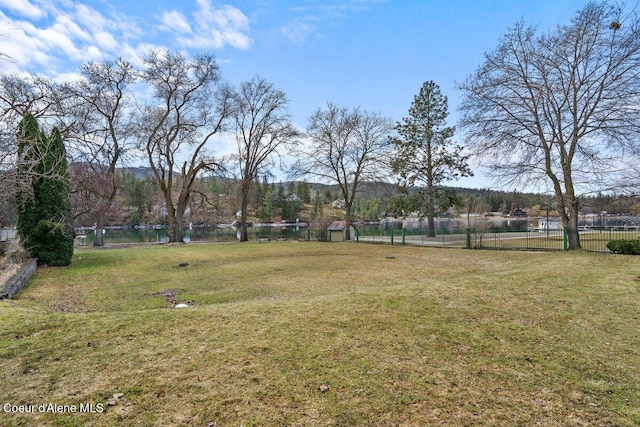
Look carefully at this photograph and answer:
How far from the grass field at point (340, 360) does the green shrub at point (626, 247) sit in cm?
765

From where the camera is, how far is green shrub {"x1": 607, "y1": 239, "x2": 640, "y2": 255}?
38.0 feet

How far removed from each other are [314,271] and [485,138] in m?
10.7

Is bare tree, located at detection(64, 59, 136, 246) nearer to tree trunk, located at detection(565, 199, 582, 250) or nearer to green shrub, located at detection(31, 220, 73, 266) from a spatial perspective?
green shrub, located at detection(31, 220, 73, 266)

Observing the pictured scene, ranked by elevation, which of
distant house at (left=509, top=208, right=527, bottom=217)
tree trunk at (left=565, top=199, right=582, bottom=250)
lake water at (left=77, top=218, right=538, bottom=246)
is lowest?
lake water at (left=77, top=218, right=538, bottom=246)

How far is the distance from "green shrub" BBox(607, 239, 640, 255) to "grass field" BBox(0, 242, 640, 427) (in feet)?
25.1

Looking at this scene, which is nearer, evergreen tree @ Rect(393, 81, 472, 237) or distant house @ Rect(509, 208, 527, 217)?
evergreen tree @ Rect(393, 81, 472, 237)

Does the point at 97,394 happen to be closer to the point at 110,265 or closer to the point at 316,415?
the point at 316,415

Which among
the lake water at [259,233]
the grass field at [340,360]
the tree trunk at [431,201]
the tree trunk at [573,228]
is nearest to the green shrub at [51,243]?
the grass field at [340,360]

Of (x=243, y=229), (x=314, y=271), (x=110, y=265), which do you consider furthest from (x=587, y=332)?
(x=243, y=229)

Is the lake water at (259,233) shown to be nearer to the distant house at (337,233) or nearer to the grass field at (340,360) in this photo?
the distant house at (337,233)

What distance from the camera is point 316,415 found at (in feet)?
7.58

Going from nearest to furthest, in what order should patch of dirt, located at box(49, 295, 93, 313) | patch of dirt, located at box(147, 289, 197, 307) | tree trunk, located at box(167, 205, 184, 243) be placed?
1. patch of dirt, located at box(49, 295, 93, 313)
2. patch of dirt, located at box(147, 289, 197, 307)
3. tree trunk, located at box(167, 205, 184, 243)

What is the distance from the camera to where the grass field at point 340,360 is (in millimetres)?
2367

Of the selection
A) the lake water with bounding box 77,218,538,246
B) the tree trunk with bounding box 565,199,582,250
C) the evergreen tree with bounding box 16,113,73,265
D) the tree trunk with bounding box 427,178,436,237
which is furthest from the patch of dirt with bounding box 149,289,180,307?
the tree trunk with bounding box 427,178,436,237
